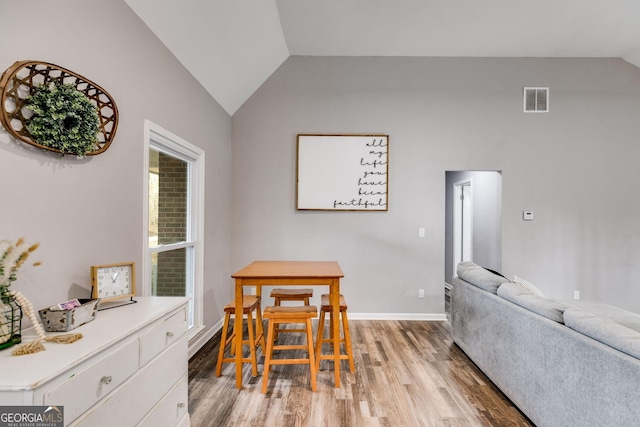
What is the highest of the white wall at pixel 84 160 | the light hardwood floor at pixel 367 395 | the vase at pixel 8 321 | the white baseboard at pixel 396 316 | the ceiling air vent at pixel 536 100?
the ceiling air vent at pixel 536 100

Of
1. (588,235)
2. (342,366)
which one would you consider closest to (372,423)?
(342,366)

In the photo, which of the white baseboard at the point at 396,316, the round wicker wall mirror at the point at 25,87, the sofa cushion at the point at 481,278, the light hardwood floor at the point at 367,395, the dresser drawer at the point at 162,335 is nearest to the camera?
the round wicker wall mirror at the point at 25,87

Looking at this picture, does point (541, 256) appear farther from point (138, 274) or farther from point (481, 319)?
point (138, 274)

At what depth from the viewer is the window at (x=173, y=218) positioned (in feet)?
8.03

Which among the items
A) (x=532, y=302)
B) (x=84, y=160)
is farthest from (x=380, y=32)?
(x=84, y=160)

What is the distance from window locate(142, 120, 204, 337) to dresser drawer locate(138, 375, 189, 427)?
2.47 feet

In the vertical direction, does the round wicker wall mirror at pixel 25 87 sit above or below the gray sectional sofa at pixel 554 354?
above

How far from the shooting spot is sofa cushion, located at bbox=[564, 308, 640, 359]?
1427mm

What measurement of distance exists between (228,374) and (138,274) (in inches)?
44.0

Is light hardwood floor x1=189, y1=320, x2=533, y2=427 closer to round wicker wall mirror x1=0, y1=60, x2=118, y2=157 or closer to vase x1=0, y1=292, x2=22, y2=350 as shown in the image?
vase x1=0, y1=292, x2=22, y2=350

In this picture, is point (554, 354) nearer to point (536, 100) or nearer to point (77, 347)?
point (77, 347)

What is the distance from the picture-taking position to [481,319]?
2.65m

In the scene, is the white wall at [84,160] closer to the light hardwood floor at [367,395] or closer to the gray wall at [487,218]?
the light hardwood floor at [367,395]

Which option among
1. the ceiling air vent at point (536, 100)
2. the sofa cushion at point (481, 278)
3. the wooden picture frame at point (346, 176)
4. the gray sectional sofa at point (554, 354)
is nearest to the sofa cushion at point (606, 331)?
the gray sectional sofa at point (554, 354)
